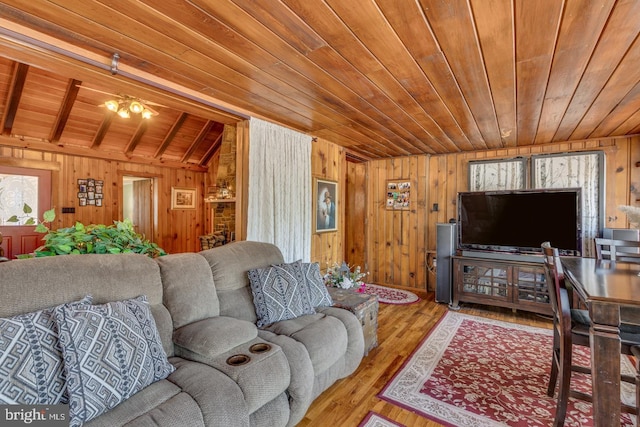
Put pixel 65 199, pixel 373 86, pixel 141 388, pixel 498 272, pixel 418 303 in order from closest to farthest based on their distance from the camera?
pixel 141 388 → pixel 373 86 → pixel 498 272 → pixel 418 303 → pixel 65 199

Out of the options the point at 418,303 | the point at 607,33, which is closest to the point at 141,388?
the point at 607,33

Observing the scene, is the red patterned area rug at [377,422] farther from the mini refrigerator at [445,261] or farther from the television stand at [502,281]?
the mini refrigerator at [445,261]

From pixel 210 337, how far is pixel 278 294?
0.67 m

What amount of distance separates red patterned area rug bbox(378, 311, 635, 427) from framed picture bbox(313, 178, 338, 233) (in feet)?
6.05

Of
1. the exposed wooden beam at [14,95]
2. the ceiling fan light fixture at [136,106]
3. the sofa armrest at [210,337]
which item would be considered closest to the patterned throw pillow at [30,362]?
the sofa armrest at [210,337]

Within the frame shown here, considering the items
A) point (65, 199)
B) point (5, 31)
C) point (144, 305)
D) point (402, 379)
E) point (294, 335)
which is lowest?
point (402, 379)

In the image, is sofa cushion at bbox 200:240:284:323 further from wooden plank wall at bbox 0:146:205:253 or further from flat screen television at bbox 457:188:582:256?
wooden plank wall at bbox 0:146:205:253

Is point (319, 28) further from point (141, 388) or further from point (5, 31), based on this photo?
point (141, 388)

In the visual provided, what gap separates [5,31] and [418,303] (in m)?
4.59

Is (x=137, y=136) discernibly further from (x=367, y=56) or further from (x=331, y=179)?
(x=367, y=56)

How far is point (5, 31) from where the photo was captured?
149cm

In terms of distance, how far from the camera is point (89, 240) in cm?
187

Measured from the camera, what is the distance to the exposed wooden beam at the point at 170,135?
522 centimetres

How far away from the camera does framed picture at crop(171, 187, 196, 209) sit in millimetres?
6281
